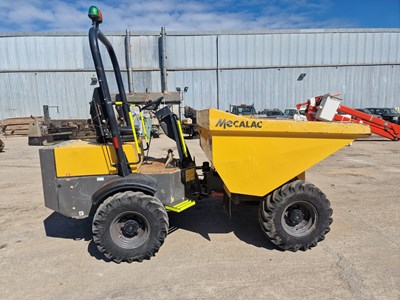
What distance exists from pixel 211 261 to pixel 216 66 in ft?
76.1

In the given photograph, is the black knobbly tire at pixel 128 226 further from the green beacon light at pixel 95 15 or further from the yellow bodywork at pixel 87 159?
the green beacon light at pixel 95 15

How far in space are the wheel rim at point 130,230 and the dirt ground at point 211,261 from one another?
0.26 meters

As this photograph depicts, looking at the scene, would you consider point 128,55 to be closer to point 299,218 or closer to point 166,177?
point 166,177

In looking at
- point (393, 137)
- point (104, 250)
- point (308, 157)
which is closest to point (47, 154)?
point (104, 250)

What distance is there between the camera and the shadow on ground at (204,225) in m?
3.96

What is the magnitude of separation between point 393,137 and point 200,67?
1592 centimetres

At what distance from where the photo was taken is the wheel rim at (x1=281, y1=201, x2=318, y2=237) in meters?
3.61

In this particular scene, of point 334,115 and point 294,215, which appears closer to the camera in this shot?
point 294,215

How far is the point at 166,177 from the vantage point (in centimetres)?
371

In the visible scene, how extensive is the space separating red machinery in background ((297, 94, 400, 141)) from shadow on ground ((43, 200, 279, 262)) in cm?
758

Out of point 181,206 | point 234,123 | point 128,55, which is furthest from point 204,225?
point 128,55

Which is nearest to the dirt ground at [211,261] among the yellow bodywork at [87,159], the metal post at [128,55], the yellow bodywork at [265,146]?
the yellow bodywork at [265,146]

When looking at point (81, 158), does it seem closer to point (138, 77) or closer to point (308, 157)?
point (308, 157)

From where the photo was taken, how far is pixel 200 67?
2483 centimetres
